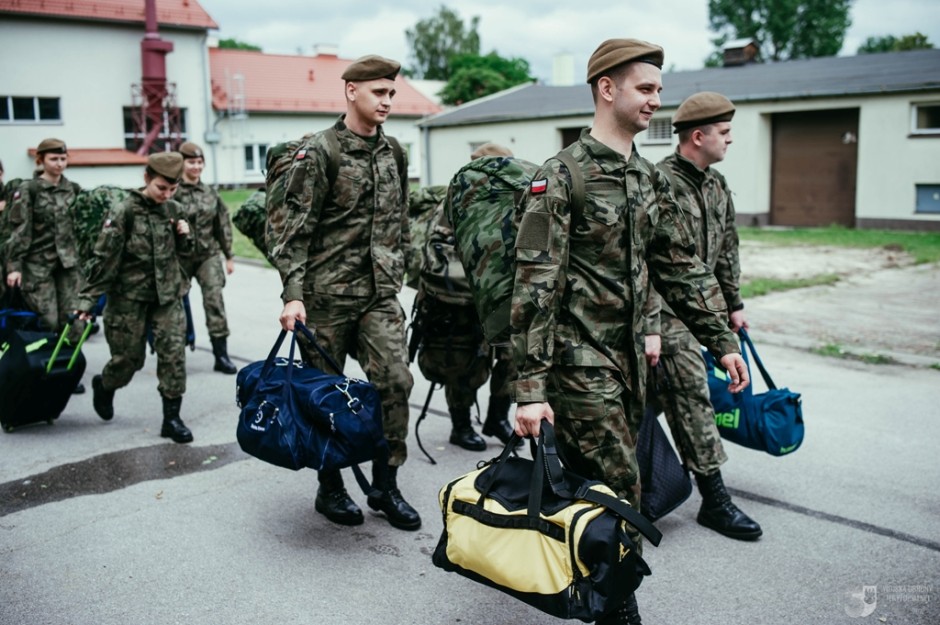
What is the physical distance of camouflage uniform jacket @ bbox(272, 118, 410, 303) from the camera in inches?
181

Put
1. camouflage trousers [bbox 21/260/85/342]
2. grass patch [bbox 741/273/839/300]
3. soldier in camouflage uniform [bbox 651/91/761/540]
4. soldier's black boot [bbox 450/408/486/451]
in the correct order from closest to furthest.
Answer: soldier in camouflage uniform [bbox 651/91/761/540] → soldier's black boot [bbox 450/408/486/451] → camouflage trousers [bbox 21/260/85/342] → grass patch [bbox 741/273/839/300]

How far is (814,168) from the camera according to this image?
24234 millimetres

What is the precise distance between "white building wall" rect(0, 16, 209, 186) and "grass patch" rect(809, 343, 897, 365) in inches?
1216

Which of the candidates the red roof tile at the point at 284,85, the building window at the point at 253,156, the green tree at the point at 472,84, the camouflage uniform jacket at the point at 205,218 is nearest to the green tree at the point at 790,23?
the green tree at the point at 472,84

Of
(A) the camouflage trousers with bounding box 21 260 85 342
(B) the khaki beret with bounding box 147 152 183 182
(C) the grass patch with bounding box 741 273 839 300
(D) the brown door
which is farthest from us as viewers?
(D) the brown door

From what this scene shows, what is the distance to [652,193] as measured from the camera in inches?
137

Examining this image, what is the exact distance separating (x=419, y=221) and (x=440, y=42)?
71.2 metres

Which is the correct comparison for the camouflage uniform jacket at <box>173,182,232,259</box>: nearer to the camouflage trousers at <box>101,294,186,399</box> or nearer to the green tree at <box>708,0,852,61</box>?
the camouflage trousers at <box>101,294,186,399</box>

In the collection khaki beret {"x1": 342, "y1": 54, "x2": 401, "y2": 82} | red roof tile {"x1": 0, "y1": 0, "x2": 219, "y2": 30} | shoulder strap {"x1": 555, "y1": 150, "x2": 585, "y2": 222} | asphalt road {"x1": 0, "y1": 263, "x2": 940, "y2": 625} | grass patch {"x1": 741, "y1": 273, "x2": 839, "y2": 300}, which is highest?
red roof tile {"x1": 0, "y1": 0, "x2": 219, "y2": 30}

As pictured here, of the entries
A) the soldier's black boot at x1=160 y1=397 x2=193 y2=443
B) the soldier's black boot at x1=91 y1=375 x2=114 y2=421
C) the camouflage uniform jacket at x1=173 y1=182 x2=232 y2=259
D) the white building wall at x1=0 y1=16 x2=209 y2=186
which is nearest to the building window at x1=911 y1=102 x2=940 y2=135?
the camouflage uniform jacket at x1=173 y1=182 x2=232 y2=259

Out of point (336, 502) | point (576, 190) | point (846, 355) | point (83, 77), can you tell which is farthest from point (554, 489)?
point (83, 77)

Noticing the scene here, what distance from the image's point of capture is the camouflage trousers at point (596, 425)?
3301 millimetres

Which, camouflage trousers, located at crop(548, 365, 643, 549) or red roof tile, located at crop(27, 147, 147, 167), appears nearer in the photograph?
camouflage trousers, located at crop(548, 365, 643, 549)

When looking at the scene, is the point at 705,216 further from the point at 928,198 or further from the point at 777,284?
the point at 928,198
